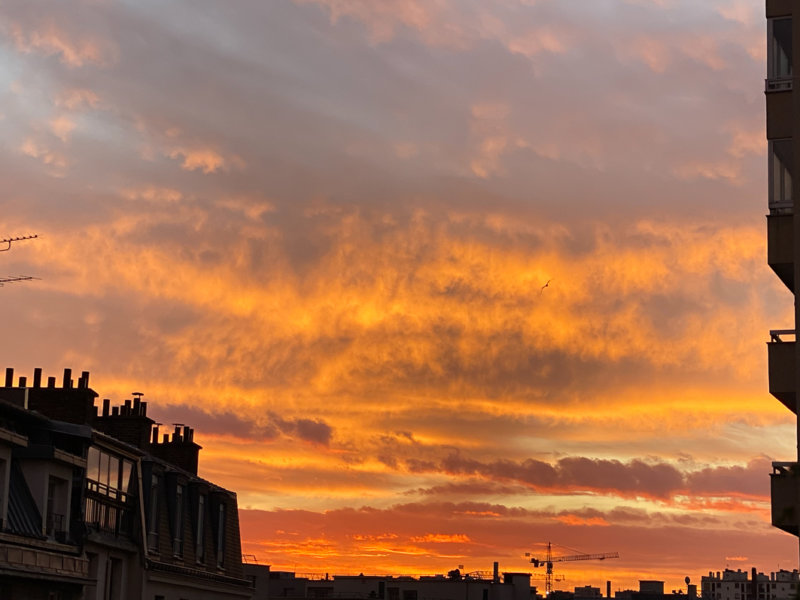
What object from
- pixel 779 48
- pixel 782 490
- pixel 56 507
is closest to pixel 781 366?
pixel 782 490

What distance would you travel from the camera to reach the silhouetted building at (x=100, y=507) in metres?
37.7

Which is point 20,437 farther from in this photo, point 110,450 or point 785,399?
point 785,399

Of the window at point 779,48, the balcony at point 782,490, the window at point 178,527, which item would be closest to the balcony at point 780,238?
the window at point 779,48

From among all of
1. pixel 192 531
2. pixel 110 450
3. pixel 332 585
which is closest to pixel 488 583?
pixel 332 585

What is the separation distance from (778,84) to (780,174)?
8.05 feet

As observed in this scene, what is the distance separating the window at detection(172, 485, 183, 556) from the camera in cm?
5241

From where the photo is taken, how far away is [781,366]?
31.1 metres

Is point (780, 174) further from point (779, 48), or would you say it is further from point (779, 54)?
point (779, 48)

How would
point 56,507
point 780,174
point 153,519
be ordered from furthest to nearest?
point 153,519 < point 56,507 < point 780,174

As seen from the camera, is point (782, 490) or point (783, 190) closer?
point (782, 490)

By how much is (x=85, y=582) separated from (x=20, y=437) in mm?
5903

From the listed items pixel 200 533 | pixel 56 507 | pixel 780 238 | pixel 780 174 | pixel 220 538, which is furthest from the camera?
pixel 220 538

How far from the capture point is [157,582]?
162 ft

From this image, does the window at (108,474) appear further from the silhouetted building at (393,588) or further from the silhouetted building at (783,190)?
the silhouetted building at (393,588)
